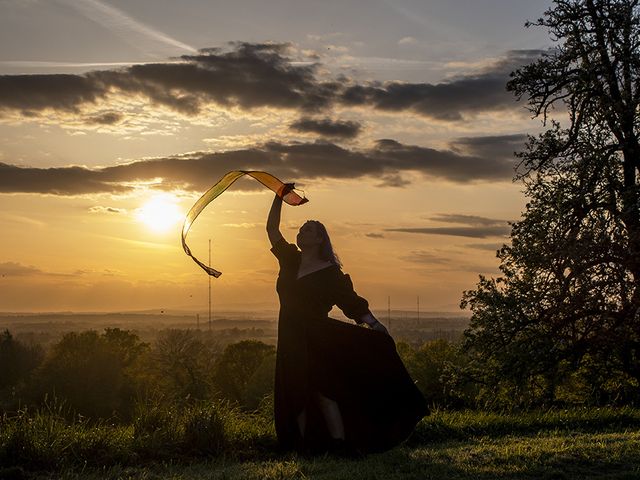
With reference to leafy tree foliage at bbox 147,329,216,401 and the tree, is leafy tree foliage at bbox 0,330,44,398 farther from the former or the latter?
the tree

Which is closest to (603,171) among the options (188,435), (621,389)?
(621,389)

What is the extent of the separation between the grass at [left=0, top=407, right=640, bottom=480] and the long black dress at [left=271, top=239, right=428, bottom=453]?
1.15 feet

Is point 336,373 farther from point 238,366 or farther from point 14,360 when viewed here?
point 14,360

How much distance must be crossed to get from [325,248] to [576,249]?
29.1 ft

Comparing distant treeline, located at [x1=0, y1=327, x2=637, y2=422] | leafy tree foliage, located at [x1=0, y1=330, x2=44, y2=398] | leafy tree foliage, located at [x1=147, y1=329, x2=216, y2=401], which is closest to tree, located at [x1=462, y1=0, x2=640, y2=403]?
distant treeline, located at [x1=0, y1=327, x2=637, y2=422]

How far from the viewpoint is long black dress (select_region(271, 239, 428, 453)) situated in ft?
29.6

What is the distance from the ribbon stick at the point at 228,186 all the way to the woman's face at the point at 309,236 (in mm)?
407

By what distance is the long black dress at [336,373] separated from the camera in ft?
29.6

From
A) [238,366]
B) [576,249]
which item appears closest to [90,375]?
[238,366]

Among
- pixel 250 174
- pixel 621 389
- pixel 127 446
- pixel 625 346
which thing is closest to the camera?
pixel 127 446

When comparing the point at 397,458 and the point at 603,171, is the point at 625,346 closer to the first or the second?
the point at 603,171

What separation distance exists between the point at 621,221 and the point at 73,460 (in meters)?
12.8

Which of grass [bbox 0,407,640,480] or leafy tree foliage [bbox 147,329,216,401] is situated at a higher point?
grass [bbox 0,407,640,480]

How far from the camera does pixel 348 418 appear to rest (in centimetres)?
900
